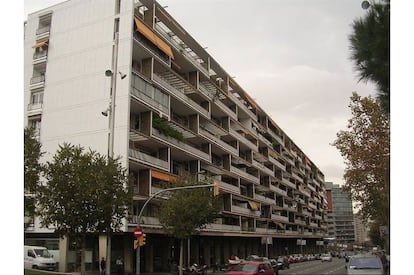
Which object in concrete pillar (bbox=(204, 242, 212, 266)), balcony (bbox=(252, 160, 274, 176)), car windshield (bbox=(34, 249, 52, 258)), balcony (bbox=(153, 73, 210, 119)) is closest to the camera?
car windshield (bbox=(34, 249, 52, 258))

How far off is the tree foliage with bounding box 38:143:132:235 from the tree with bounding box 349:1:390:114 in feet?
45.6

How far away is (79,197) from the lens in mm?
20531

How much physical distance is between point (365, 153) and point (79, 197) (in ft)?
51.5

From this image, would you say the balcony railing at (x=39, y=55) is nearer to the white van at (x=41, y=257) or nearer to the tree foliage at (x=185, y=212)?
the tree foliage at (x=185, y=212)

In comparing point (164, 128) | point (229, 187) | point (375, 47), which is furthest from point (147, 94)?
point (375, 47)

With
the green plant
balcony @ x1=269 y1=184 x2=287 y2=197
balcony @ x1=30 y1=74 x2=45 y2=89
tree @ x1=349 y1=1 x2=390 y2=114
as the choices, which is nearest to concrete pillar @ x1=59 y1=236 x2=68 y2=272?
the green plant

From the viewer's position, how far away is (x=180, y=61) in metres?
40.2

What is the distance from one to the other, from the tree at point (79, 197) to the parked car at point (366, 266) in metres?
11.0

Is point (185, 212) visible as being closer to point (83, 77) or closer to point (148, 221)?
point (148, 221)

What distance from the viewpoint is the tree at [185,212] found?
2919 cm

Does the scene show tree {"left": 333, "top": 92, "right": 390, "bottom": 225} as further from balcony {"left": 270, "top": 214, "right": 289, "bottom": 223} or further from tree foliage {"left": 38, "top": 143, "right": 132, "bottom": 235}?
balcony {"left": 270, "top": 214, "right": 289, "bottom": 223}

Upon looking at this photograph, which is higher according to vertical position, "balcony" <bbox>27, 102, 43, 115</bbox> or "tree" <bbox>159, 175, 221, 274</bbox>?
"balcony" <bbox>27, 102, 43, 115</bbox>

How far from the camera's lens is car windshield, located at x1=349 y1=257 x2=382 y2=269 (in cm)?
1661
